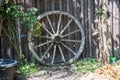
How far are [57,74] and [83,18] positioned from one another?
5.59ft

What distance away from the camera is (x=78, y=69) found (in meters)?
7.04

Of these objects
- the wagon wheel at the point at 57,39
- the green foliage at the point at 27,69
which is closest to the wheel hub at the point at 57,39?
the wagon wheel at the point at 57,39

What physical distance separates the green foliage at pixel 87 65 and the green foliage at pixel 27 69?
3.25 feet

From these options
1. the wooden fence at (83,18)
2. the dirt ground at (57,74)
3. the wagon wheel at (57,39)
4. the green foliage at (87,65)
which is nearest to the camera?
the dirt ground at (57,74)

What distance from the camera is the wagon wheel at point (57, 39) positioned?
752 centimetres

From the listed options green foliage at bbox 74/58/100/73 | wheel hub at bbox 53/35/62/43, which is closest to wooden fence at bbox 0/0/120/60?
green foliage at bbox 74/58/100/73

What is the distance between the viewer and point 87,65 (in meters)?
7.20

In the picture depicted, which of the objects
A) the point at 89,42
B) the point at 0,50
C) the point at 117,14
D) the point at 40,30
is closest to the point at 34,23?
the point at 40,30

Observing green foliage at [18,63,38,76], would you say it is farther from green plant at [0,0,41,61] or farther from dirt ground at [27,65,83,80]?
green plant at [0,0,41,61]

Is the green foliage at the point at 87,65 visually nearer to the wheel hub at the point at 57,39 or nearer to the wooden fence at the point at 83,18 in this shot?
the wooden fence at the point at 83,18

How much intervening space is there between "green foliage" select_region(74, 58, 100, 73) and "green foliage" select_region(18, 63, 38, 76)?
3.25 ft

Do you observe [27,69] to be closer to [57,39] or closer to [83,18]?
[57,39]

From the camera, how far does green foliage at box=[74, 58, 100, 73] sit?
689cm

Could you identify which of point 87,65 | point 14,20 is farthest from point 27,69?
point 87,65
